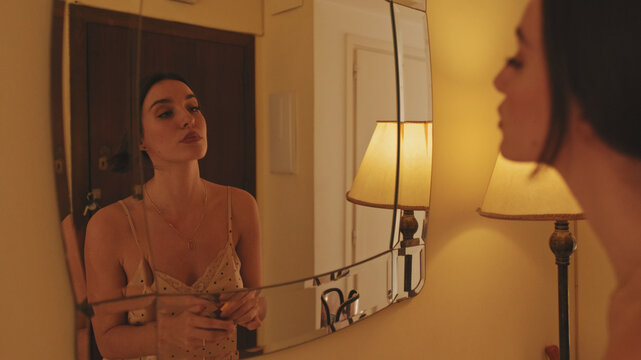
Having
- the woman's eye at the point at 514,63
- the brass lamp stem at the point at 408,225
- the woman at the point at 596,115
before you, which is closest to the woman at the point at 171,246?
the brass lamp stem at the point at 408,225

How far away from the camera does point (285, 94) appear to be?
674 millimetres

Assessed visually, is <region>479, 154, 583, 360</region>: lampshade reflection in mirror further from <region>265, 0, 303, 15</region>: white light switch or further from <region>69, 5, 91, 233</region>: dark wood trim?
<region>69, 5, 91, 233</region>: dark wood trim

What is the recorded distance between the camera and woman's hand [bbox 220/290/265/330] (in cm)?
64

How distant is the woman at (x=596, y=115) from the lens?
0.67 meters

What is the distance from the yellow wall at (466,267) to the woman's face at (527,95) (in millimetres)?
88

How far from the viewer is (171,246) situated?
0.59m

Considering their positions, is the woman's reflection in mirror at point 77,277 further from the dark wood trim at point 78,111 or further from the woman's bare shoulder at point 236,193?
the woman's bare shoulder at point 236,193

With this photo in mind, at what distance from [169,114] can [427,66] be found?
23.5 inches

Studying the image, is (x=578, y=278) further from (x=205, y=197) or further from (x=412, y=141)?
(x=205, y=197)

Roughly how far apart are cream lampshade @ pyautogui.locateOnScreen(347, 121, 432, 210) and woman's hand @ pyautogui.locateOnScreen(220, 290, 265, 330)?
0.81 ft

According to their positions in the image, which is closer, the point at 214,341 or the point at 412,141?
the point at 214,341

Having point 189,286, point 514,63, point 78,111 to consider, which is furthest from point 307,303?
point 514,63

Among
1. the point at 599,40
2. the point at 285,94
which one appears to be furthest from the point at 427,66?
the point at 285,94

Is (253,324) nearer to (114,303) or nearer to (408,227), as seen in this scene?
(114,303)
